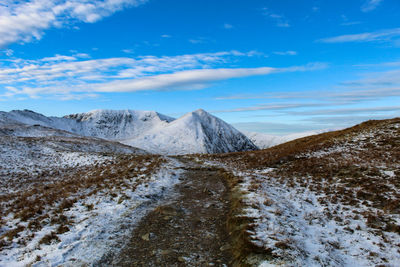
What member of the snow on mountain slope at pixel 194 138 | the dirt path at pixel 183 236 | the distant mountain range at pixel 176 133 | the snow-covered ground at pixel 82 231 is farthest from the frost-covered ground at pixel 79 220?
the snow on mountain slope at pixel 194 138

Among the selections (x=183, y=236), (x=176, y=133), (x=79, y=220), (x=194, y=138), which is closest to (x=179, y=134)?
(x=176, y=133)

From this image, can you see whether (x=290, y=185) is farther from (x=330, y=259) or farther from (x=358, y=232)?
(x=330, y=259)

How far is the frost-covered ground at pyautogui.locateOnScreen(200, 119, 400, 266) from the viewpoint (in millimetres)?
7797

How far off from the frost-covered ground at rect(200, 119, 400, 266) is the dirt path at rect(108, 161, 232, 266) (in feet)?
4.78

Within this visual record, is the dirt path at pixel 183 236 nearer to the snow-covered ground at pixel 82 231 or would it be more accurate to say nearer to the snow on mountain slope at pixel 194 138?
the snow-covered ground at pixel 82 231

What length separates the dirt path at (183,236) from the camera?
781cm

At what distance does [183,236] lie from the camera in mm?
9547

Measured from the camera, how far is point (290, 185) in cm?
1759

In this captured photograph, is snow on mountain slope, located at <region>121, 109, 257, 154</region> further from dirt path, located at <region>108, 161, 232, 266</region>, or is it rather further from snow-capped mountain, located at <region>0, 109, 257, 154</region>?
dirt path, located at <region>108, 161, 232, 266</region>

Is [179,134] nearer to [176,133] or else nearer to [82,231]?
[176,133]

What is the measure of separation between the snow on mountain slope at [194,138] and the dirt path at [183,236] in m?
95.9

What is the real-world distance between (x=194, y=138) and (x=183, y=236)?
126 m

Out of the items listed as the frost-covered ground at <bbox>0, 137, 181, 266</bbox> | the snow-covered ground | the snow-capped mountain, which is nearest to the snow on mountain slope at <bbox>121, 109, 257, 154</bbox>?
the snow-capped mountain

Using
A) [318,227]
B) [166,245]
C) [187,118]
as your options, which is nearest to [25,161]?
[166,245]
